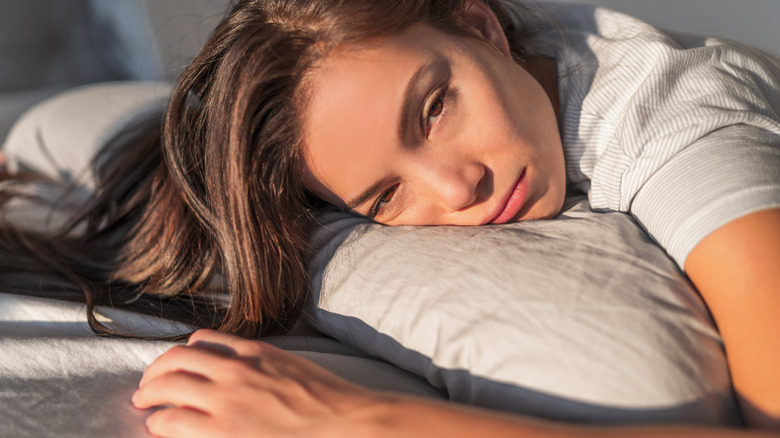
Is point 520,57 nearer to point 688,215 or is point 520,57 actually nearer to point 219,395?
point 688,215

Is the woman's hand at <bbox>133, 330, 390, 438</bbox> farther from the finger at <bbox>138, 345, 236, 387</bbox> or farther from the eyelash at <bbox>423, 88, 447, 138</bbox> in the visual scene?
the eyelash at <bbox>423, 88, 447, 138</bbox>

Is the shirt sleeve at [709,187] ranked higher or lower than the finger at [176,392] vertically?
higher

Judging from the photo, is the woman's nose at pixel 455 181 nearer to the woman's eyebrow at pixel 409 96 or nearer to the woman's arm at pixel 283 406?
the woman's eyebrow at pixel 409 96

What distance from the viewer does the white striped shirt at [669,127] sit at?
649mm

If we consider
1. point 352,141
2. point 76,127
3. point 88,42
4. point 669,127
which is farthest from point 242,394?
point 88,42

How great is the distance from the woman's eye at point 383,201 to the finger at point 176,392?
0.36m

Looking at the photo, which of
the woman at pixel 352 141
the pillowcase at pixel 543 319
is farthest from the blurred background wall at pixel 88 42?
the pillowcase at pixel 543 319

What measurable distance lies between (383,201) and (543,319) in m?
0.34

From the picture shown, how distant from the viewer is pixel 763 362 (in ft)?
1.72

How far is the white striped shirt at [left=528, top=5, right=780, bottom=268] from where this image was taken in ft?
2.13

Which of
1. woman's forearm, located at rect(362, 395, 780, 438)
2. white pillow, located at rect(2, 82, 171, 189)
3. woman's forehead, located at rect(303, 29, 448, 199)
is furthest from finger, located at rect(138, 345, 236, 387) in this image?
white pillow, located at rect(2, 82, 171, 189)

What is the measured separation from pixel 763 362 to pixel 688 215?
18cm

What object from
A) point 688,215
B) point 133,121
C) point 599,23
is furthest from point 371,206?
point 133,121

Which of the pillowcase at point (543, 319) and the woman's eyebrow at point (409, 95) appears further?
the woman's eyebrow at point (409, 95)
